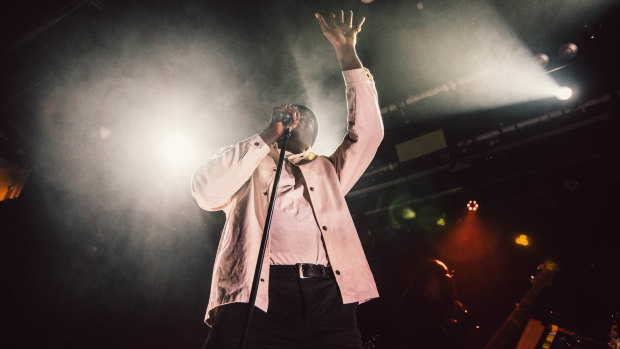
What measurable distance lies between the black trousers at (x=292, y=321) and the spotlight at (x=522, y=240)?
21.5ft

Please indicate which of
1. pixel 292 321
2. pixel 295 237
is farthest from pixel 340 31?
pixel 292 321

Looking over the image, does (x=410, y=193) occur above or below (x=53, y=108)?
above

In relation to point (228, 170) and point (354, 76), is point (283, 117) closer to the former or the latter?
point (228, 170)

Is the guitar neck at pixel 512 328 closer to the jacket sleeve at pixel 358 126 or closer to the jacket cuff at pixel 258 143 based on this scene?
the jacket sleeve at pixel 358 126

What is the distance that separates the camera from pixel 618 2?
3.45 m

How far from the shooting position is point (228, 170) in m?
1.64

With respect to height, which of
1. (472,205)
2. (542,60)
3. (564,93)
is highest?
(542,60)

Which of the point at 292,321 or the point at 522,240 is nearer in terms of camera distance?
the point at 292,321

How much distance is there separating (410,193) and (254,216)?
16.2 ft

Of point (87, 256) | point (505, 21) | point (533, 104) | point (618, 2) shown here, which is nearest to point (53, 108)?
point (87, 256)

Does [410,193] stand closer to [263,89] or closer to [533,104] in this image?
[533,104]

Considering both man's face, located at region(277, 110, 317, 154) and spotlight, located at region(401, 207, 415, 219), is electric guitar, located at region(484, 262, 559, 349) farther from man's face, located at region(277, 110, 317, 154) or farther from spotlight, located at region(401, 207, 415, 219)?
man's face, located at region(277, 110, 317, 154)

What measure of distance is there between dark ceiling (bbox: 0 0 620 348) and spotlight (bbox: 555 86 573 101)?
4.7 inches

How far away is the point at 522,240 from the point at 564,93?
3.44 meters
